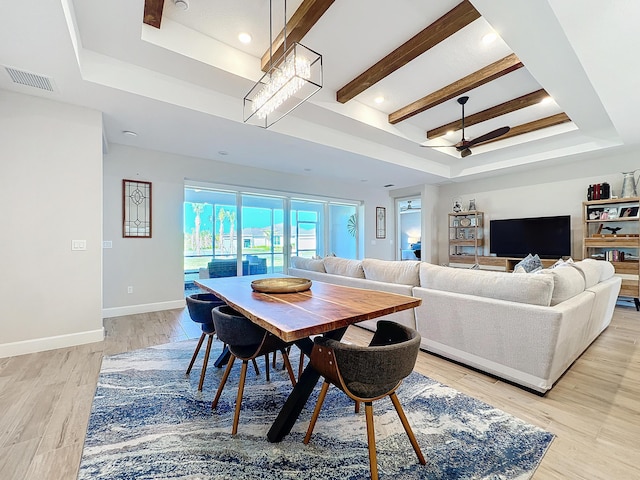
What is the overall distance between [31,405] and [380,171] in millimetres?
5534

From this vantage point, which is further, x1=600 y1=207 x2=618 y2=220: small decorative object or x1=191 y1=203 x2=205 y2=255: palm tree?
x1=191 y1=203 x2=205 y2=255: palm tree

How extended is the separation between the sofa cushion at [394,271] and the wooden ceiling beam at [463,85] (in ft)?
6.77

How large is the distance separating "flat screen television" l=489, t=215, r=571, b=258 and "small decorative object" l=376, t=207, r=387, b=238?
2.54 meters

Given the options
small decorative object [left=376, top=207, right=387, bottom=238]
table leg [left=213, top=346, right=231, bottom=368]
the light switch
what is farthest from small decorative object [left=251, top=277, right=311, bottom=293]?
small decorative object [left=376, top=207, right=387, bottom=238]

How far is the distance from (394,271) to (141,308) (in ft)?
12.4

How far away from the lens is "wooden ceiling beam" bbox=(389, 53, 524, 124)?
286 centimetres

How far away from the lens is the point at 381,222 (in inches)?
311

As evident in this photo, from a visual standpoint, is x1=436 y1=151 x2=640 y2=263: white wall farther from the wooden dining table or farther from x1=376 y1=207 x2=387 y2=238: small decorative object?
the wooden dining table

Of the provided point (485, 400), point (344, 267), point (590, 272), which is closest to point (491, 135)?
point (590, 272)

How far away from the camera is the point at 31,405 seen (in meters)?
1.93

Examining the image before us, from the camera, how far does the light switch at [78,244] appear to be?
9.73 ft

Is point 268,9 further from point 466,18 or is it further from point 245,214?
point 245,214

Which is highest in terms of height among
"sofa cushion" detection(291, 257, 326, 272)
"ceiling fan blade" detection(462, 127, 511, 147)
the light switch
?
"ceiling fan blade" detection(462, 127, 511, 147)

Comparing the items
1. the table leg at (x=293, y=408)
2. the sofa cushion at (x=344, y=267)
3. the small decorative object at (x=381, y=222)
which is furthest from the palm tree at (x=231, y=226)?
the table leg at (x=293, y=408)
